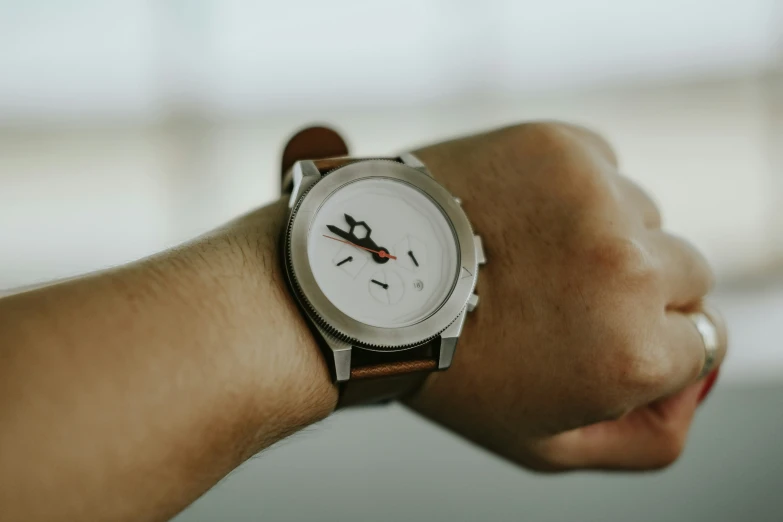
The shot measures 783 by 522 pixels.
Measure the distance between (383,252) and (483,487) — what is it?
2.68ft

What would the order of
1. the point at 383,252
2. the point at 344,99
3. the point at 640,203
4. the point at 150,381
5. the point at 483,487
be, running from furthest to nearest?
the point at 344,99, the point at 483,487, the point at 640,203, the point at 383,252, the point at 150,381

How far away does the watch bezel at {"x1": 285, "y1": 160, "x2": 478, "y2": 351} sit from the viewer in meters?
0.72

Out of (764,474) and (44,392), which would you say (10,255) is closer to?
(44,392)

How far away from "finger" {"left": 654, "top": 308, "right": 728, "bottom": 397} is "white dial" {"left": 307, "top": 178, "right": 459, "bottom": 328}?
323 millimetres

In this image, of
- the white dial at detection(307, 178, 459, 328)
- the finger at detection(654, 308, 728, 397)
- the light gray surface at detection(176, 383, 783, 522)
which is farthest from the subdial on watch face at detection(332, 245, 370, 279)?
the light gray surface at detection(176, 383, 783, 522)

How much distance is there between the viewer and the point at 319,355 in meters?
0.75

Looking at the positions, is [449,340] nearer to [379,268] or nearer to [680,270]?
[379,268]

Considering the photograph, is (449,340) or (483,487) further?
(483,487)

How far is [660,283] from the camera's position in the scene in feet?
2.73

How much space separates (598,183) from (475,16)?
197cm

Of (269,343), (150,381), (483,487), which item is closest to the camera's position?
(150,381)

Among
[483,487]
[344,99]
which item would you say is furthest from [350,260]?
[344,99]

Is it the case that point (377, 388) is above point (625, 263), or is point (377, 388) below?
below

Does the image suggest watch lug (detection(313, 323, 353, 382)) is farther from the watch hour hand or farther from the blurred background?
the blurred background
